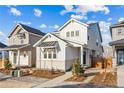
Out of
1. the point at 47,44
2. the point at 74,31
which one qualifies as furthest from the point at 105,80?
the point at 74,31

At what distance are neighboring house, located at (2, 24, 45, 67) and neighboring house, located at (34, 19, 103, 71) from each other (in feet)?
13.9

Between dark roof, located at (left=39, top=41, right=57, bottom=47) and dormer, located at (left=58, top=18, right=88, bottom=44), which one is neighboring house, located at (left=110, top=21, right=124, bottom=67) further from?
dark roof, located at (left=39, top=41, right=57, bottom=47)

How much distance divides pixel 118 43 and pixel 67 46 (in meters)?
5.69

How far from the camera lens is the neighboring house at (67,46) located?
70.4ft

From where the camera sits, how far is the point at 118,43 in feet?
67.6

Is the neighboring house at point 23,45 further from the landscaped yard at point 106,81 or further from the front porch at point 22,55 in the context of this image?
the landscaped yard at point 106,81

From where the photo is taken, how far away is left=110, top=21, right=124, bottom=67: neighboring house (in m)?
21.4

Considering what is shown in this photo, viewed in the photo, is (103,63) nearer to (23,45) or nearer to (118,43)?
(118,43)

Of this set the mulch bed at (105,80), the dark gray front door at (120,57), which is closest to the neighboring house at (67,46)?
the dark gray front door at (120,57)

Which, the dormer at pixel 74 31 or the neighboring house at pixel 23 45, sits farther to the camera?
the neighboring house at pixel 23 45

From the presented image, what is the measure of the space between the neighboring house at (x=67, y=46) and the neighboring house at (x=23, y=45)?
4243mm
